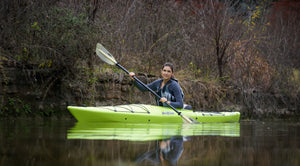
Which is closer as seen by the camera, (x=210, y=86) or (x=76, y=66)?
(x=76, y=66)

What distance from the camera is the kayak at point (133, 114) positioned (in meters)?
5.91

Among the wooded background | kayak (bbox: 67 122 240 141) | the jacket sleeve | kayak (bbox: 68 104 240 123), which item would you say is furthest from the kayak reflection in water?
the wooded background

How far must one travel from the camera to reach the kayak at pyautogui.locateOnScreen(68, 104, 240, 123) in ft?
19.4

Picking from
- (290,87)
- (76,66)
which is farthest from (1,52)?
(290,87)

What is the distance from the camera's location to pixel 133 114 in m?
6.35

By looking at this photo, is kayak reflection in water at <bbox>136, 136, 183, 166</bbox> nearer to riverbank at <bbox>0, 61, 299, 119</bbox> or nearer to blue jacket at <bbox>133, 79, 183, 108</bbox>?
blue jacket at <bbox>133, 79, 183, 108</bbox>

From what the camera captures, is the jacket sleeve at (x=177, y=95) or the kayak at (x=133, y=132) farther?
the jacket sleeve at (x=177, y=95)

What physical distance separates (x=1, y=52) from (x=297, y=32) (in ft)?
34.3

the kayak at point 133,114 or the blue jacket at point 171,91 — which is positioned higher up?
the blue jacket at point 171,91

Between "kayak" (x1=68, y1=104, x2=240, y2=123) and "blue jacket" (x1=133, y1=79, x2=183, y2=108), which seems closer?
"kayak" (x1=68, y1=104, x2=240, y2=123)

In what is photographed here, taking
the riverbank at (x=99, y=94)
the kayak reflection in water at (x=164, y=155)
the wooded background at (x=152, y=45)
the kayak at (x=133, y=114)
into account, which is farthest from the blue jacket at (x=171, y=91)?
the kayak reflection in water at (x=164, y=155)

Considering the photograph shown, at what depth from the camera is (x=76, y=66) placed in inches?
305

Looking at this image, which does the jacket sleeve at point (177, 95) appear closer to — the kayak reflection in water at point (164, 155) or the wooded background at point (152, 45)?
the wooded background at point (152, 45)

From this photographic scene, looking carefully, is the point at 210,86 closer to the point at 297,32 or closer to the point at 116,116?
the point at 116,116
